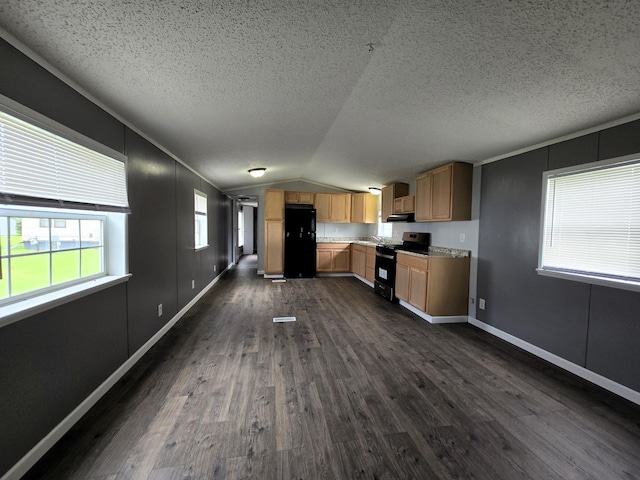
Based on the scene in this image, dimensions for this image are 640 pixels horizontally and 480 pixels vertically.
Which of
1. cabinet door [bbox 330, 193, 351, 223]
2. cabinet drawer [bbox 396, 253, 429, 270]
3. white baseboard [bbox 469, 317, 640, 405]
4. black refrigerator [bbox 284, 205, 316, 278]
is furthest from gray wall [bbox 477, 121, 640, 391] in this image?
black refrigerator [bbox 284, 205, 316, 278]

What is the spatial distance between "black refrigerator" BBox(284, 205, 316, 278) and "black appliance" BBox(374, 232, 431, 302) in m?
1.91

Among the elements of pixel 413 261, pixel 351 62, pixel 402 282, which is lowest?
pixel 402 282

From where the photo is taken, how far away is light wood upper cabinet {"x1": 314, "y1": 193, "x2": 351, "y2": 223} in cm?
666

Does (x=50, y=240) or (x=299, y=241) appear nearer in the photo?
(x=50, y=240)

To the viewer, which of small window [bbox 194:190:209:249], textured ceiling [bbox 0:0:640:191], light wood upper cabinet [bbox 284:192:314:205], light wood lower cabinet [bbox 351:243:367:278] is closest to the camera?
textured ceiling [bbox 0:0:640:191]

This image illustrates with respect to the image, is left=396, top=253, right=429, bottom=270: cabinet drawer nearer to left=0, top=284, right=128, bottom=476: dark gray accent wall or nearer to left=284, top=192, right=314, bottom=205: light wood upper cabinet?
left=284, top=192, right=314, bottom=205: light wood upper cabinet

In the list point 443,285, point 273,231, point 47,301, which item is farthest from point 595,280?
point 273,231

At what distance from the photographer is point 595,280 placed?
2221 millimetres

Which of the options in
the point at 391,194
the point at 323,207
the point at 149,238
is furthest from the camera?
the point at 323,207

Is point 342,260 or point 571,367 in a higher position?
point 342,260

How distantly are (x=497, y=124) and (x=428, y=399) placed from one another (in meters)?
2.37

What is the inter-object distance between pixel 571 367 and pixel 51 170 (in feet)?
13.7

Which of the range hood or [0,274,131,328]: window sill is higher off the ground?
the range hood

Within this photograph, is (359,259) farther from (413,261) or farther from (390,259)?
(413,261)
